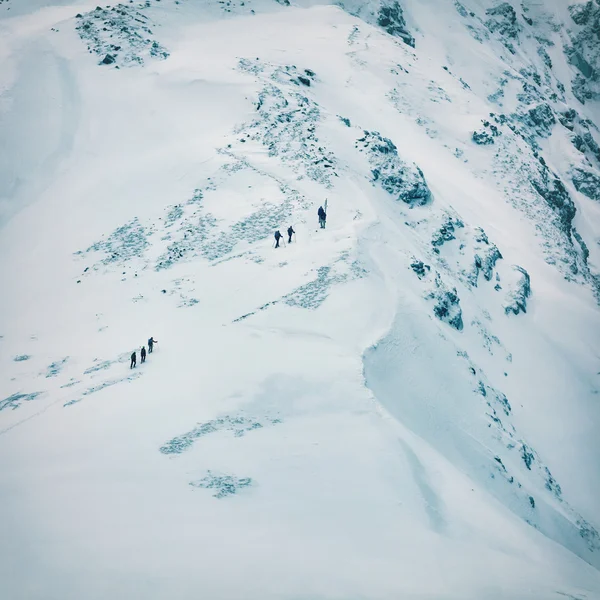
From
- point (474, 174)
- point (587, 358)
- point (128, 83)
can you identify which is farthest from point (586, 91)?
point (128, 83)

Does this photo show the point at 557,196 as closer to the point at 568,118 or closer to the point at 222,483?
the point at 568,118

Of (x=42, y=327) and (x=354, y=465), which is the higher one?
(x=354, y=465)

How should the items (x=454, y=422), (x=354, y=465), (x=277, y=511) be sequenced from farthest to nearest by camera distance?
(x=454, y=422) < (x=354, y=465) < (x=277, y=511)

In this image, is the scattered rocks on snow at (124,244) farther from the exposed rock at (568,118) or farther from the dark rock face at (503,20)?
the dark rock face at (503,20)

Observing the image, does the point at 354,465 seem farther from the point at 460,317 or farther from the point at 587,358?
the point at 587,358

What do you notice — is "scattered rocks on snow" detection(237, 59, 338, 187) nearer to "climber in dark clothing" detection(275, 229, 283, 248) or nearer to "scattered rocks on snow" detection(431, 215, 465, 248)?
"climber in dark clothing" detection(275, 229, 283, 248)

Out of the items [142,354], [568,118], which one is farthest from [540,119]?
[142,354]
